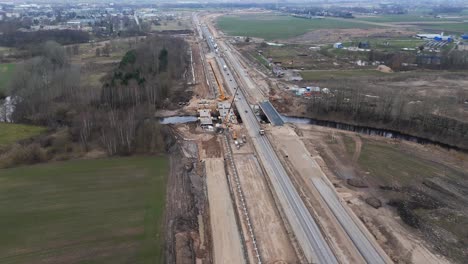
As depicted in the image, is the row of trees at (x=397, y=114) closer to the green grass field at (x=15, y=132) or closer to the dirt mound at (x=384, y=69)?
the dirt mound at (x=384, y=69)

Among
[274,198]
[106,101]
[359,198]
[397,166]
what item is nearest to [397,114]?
[397,166]

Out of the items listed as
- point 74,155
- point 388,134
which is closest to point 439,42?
point 388,134

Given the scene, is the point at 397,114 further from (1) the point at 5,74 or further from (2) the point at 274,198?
(1) the point at 5,74

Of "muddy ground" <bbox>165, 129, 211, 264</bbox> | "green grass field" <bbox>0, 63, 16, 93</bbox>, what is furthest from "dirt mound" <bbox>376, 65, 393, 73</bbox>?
"green grass field" <bbox>0, 63, 16, 93</bbox>

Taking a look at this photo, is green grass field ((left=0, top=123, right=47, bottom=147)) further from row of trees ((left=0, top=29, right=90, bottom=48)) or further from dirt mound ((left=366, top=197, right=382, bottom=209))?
row of trees ((left=0, top=29, right=90, bottom=48))

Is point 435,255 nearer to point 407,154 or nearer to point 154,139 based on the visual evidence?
point 407,154
